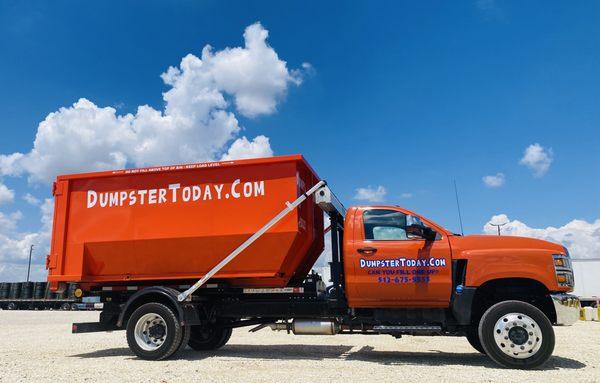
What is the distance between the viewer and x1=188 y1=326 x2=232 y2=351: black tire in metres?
9.69

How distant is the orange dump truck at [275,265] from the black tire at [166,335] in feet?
0.08

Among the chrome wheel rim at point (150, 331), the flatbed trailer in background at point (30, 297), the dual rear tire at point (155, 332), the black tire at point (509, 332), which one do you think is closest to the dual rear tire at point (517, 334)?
the black tire at point (509, 332)

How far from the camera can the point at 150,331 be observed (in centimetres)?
859

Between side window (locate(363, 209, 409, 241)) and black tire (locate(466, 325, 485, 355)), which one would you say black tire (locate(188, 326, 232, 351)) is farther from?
black tire (locate(466, 325, 485, 355))

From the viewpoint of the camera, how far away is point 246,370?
286 inches

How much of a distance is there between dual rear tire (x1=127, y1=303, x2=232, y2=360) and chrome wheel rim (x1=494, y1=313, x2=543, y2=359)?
5040mm

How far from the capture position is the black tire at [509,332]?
712 cm

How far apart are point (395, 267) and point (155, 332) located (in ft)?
14.1

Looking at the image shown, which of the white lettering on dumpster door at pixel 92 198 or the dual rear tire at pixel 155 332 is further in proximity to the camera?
the white lettering on dumpster door at pixel 92 198

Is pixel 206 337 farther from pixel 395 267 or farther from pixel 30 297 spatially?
pixel 30 297

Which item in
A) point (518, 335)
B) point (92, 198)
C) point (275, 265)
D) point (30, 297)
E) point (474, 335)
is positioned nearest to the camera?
point (518, 335)

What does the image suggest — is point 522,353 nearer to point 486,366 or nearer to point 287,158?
point 486,366

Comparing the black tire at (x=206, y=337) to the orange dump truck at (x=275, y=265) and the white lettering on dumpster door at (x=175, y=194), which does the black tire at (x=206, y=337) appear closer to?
the orange dump truck at (x=275, y=265)

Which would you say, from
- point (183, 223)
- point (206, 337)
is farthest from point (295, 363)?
point (183, 223)
